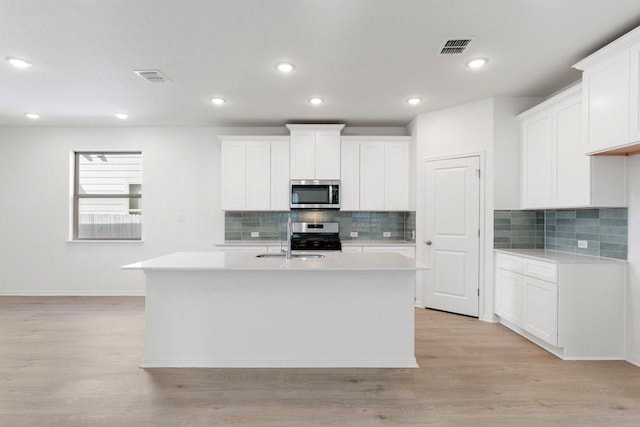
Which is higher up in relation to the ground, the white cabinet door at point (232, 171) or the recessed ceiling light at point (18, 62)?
the recessed ceiling light at point (18, 62)

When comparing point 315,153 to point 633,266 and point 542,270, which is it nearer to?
point 542,270

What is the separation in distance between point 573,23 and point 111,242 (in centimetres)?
603

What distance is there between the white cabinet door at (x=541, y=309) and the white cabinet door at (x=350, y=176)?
2.35 meters

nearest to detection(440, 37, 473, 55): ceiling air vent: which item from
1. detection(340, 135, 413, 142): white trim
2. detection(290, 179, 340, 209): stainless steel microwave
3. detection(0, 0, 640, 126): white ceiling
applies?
detection(0, 0, 640, 126): white ceiling

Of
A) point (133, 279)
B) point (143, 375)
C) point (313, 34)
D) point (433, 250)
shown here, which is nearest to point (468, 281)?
point (433, 250)

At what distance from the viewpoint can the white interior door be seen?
4145mm

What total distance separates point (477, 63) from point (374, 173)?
7.00 feet

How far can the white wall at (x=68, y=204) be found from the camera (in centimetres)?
529

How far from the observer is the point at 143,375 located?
2643 millimetres

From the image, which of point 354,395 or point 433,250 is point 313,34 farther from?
point 433,250

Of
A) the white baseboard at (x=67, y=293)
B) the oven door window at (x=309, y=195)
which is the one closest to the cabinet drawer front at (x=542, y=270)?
the oven door window at (x=309, y=195)

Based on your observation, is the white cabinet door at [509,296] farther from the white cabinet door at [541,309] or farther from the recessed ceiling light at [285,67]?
the recessed ceiling light at [285,67]

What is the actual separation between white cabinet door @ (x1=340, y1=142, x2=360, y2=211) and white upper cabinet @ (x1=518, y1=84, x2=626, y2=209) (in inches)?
81.0

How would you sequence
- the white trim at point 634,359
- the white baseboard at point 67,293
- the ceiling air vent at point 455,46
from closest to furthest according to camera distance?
the ceiling air vent at point 455,46, the white trim at point 634,359, the white baseboard at point 67,293
